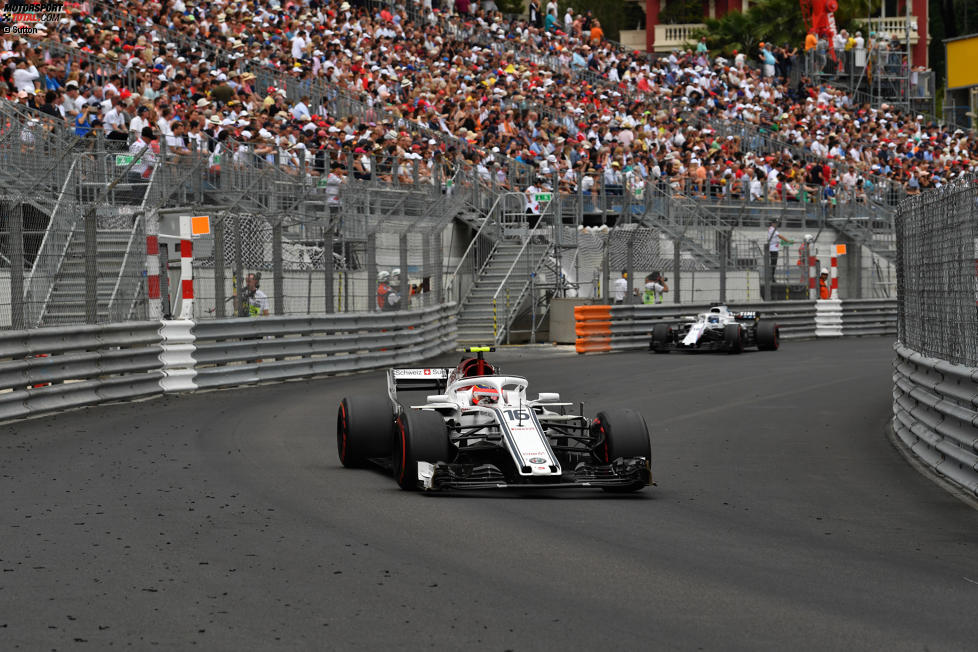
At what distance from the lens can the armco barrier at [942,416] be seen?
32.8 feet

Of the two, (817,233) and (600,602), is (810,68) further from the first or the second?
(600,602)

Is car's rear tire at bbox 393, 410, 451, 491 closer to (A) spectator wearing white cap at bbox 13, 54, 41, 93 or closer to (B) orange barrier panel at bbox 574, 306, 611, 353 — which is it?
(A) spectator wearing white cap at bbox 13, 54, 41, 93

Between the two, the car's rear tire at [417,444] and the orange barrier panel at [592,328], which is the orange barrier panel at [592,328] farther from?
the car's rear tire at [417,444]

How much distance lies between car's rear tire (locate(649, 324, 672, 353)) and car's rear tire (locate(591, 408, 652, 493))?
16992mm

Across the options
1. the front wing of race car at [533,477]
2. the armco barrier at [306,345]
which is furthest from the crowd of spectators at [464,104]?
the front wing of race car at [533,477]

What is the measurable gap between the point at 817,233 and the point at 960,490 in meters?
27.6

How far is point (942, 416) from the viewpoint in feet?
36.3

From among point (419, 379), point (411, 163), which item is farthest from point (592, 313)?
point (419, 379)

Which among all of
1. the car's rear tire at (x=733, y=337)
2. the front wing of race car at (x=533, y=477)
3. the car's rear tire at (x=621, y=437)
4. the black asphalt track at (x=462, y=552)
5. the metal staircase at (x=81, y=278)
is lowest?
the black asphalt track at (x=462, y=552)

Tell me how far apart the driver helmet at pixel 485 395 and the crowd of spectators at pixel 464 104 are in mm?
10870

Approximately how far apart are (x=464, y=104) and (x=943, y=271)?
76.4ft

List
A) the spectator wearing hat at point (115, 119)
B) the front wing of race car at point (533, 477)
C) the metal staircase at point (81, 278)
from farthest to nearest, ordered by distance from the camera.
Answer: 1. the spectator wearing hat at point (115, 119)
2. the metal staircase at point (81, 278)
3. the front wing of race car at point (533, 477)

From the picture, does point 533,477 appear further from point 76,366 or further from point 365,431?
point 76,366

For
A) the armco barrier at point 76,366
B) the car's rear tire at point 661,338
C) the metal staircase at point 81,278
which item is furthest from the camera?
the car's rear tire at point 661,338
